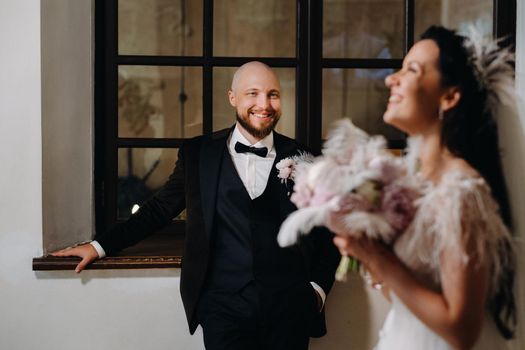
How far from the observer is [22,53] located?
2.59 metres

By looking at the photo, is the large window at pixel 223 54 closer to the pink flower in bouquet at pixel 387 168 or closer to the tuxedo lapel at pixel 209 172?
the tuxedo lapel at pixel 209 172

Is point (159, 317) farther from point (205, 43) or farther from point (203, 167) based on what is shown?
point (205, 43)

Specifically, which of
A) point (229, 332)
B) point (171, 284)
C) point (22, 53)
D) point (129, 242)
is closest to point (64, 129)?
point (22, 53)

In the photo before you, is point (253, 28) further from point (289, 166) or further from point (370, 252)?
point (370, 252)

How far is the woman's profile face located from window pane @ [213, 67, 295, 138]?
4.05 meters

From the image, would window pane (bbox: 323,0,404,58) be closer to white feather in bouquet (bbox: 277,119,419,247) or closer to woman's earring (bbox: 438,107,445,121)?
woman's earring (bbox: 438,107,445,121)

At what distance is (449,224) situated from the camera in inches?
52.8

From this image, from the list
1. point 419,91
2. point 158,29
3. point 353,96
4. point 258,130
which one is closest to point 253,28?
point 158,29

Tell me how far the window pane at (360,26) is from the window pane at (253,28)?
0.43 meters

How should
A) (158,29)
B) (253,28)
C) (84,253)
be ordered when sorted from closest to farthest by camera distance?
(84,253) < (253,28) < (158,29)

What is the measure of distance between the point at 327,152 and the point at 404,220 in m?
0.25

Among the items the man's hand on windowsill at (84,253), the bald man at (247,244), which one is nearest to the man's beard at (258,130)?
the bald man at (247,244)

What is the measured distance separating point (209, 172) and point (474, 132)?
120cm

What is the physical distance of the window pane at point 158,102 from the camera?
6664mm
